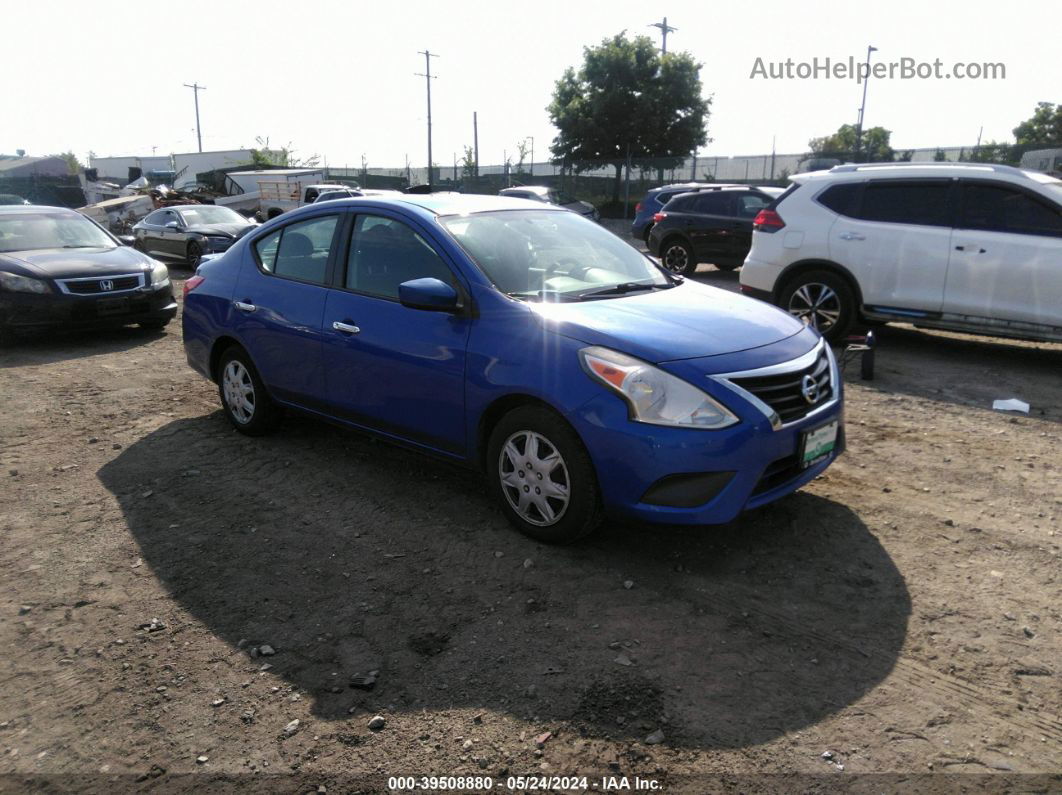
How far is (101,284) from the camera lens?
8711 millimetres

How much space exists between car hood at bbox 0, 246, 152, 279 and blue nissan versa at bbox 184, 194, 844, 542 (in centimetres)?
431

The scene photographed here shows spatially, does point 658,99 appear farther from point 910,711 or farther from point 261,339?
point 910,711

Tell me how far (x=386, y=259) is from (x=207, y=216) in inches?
552

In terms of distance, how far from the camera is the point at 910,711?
9.01ft

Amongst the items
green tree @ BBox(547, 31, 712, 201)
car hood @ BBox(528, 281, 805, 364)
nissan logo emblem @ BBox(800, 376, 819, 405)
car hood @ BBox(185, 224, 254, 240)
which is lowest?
nissan logo emblem @ BBox(800, 376, 819, 405)

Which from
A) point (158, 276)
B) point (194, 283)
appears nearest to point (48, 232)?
point (158, 276)

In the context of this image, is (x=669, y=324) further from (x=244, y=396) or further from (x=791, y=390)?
(x=244, y=396)

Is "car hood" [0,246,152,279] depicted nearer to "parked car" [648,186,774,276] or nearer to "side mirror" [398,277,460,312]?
"side mirror" [398,277,460,312]

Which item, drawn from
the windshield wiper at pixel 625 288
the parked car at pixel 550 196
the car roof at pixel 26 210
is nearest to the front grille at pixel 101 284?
the car roof at pixel 26 210

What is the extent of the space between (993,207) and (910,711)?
20.1ft

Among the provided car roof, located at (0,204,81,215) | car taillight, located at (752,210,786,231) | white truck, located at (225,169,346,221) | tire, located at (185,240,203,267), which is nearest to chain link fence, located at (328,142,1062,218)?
white truck, located at (225,169,346,221)

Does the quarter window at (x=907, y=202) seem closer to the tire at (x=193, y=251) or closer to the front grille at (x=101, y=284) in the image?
the front grille at (x=101, y=284)

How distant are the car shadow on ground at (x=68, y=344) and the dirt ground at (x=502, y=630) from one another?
134 inches

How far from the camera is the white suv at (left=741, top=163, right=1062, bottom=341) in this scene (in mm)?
7078
